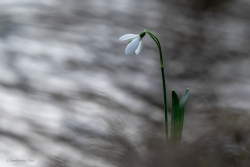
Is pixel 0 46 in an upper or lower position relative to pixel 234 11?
lower

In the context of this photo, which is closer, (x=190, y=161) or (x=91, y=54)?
(x=190, y=161)

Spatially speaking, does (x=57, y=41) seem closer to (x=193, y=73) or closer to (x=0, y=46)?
(x=0, y=46)

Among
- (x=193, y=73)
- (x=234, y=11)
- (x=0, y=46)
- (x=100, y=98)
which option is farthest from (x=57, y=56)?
(x=234, y=11)

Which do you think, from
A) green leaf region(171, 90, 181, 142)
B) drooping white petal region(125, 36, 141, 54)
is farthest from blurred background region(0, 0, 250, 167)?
drooping white petal region(125, 36, 141, 54)

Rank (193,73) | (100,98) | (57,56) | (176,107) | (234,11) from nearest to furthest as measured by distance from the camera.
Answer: (176,107)
(100,98)
(193,73)
(57,56)
(234,11)

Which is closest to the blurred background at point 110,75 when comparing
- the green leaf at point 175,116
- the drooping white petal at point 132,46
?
the green leaf at point 175,116

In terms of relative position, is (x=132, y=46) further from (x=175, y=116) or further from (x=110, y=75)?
(x=110, y=75)

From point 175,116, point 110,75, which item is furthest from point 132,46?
point 110,75

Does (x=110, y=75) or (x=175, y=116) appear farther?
(x=110, y=75)
